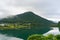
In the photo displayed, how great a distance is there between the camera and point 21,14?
87062 mm

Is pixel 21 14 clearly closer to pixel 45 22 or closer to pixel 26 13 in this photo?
pixel 26 13

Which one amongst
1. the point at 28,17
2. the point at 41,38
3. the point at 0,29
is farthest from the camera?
the point at 28,17

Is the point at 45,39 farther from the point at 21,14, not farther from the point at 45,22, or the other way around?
the point at 21,14

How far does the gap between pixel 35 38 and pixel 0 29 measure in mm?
43411

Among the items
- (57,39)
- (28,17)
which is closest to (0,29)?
(28,17)

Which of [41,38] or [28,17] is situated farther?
[28,17]

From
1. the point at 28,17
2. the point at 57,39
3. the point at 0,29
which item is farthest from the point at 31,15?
the point at 57,39

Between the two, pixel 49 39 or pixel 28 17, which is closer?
pixel 49 39

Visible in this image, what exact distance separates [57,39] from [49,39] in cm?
87

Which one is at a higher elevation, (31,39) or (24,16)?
(24,16)

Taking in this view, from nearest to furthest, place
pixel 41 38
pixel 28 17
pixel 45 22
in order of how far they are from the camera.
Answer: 1. pixel 41 38
2. pixel 45 22
3. pixel 28 17

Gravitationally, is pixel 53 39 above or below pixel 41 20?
below

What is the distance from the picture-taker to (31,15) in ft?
277

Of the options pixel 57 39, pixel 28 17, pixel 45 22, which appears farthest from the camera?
pixel 28 17
